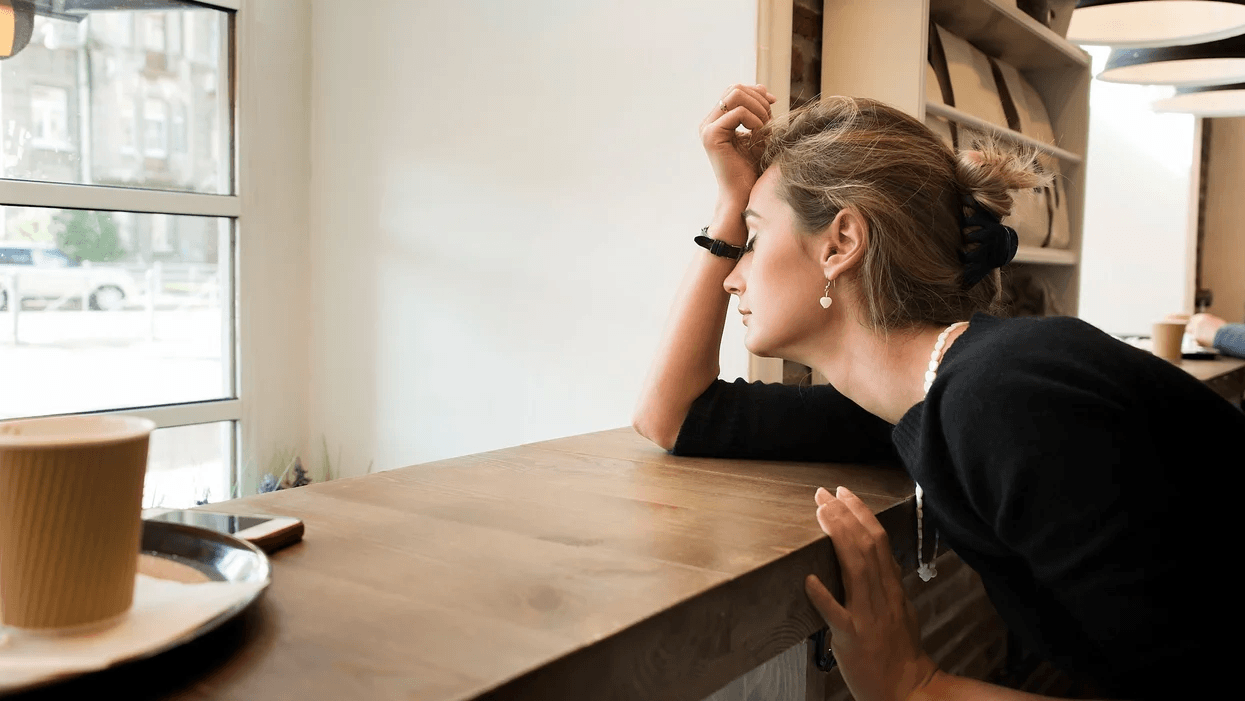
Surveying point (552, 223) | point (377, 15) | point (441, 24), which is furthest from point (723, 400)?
point (377, 15)

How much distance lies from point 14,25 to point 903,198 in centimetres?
265

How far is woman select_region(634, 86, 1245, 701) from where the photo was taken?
2.69ft

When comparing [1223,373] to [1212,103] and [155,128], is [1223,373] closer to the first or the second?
[1212,103]

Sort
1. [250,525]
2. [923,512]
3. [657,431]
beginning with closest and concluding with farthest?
[250,525]
[923,512]
[657,431]

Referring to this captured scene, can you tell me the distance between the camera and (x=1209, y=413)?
2.90 ft

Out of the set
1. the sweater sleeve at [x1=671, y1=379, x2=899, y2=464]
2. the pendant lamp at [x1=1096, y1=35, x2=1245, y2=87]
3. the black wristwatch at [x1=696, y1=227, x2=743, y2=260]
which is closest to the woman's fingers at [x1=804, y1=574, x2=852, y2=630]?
the sweater sleeve at [x1=671, y1=379, x2=899, y2=464]

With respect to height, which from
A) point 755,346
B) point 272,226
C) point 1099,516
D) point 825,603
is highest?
point 272,226

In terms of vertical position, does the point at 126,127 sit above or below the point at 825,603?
above

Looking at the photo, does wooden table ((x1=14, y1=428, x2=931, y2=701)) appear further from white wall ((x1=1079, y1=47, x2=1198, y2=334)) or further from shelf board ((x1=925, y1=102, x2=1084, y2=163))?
white wall ((x1=1079, y1=47, x2=1198, y2=334))

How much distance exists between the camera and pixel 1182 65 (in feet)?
9.19

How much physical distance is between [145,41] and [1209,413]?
3.10 metres

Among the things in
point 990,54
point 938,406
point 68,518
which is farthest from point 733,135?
point 990,54

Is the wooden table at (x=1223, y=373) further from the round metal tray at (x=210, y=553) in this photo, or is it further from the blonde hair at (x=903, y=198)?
the round metal tray at (x=210, y=553)

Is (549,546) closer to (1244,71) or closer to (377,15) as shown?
(377,15)
